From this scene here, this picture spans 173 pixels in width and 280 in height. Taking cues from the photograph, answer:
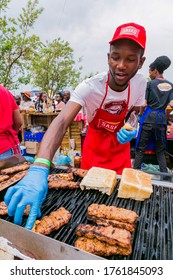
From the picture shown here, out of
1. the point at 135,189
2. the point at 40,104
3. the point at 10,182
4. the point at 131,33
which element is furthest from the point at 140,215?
the point at 40,104

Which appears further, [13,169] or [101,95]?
[101,95]

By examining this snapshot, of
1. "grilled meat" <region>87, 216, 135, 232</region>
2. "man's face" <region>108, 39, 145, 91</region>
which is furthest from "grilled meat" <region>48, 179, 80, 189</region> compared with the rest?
"man's face" <region>108, 39, 145, 91</region>

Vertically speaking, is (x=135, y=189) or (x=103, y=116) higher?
(x=103, y=116)

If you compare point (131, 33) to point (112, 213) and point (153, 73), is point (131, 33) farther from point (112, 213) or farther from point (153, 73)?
point (153, 73)

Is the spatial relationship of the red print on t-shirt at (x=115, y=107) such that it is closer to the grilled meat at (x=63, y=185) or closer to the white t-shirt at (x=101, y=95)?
the white t-shirt at (x=101, y=95)

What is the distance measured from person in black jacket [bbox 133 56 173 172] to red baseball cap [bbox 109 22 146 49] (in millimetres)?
3457

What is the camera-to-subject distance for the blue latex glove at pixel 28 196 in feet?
5.55

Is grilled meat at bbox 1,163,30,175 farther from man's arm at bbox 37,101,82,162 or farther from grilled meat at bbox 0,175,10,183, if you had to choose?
man's arm at bbox 37,101,82,162

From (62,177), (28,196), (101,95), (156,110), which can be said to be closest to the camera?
(28,196)

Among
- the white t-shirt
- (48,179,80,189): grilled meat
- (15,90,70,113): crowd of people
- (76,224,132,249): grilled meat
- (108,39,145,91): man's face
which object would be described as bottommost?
(76,224,132,249): grilled meat

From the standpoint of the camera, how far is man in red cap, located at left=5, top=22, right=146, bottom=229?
1.78 metres

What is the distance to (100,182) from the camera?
226 cm

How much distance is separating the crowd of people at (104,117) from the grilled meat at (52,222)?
0.08 metres

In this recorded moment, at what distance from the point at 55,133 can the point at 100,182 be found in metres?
0.77
